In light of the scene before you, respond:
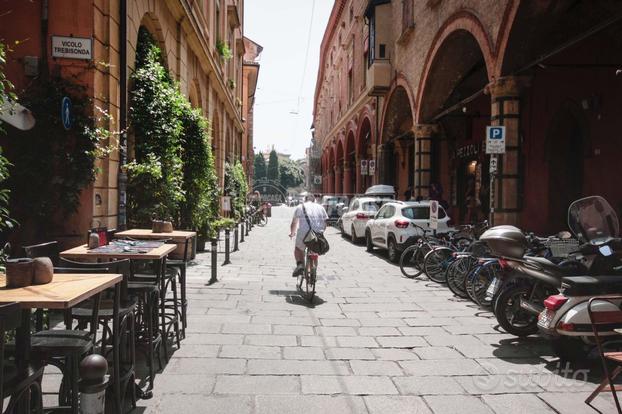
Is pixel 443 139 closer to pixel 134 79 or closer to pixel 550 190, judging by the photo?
pixel 550 190

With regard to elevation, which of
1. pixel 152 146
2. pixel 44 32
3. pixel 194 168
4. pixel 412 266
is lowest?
pixel 412 266

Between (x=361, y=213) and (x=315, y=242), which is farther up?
(x=361, y=213)

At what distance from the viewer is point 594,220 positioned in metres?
5.41

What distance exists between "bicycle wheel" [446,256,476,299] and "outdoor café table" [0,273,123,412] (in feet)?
20.5

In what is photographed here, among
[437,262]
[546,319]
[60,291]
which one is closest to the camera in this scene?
[60,291]

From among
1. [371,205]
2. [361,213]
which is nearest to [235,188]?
[361,213]

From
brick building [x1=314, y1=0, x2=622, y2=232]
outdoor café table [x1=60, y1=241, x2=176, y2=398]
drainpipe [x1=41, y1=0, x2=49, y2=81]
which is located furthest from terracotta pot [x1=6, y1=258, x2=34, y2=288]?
brick building [x1=314, y1=0, x2=622, y2=232]

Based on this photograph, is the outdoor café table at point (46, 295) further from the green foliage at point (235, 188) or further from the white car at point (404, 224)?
the green foliage at point (235, 188)

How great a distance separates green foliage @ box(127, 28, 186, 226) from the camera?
952cm

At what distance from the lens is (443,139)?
2178cm

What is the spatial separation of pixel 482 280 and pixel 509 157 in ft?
15.6

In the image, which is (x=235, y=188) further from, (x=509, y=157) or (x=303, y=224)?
(x=303, y=224)

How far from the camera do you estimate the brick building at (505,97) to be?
11.5 metres

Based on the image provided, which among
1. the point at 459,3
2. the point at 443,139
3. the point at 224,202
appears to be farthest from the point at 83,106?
the point at 443,139
